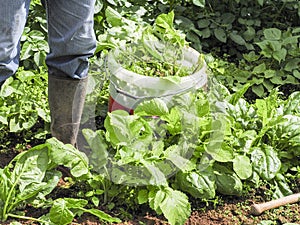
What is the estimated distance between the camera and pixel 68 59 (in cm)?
244

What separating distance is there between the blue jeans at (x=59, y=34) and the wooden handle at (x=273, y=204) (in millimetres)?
881

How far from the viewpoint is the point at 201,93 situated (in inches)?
114

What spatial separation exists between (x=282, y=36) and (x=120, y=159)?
158 cm

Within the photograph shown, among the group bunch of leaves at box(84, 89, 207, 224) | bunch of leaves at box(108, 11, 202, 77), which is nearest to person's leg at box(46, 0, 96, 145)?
bunch of leaves at box(84, 89, 207, 224)

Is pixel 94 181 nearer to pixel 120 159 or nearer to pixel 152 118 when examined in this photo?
pixel 120 159

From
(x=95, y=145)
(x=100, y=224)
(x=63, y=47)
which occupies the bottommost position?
(x=100, y=224)

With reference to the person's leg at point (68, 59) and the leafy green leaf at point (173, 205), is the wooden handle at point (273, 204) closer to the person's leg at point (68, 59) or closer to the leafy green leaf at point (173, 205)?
the leafy green leaf at point (173, 205)

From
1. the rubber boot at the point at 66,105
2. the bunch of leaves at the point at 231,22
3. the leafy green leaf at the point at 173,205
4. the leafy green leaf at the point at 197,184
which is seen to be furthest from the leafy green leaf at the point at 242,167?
the bunch of leaves at the point at 231,22

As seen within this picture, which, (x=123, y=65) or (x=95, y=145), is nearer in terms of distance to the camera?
(x=95, y=145)

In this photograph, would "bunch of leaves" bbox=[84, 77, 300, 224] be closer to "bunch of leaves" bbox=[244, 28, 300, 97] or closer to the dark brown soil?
the dark brown soil

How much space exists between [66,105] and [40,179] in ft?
1.13

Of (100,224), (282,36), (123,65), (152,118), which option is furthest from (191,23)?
(100,224)

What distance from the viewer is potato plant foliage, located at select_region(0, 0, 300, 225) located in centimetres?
244

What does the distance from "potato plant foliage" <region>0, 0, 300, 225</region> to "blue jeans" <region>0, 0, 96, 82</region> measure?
0.26 m
